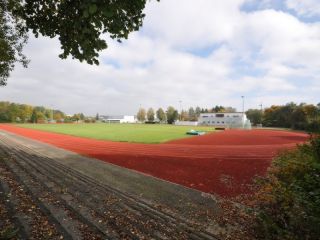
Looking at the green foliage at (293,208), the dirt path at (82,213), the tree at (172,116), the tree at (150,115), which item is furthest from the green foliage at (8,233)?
the tree at (150,115)

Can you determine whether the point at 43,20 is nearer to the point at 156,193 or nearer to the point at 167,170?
the point at 156,193

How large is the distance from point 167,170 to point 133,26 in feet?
36.2

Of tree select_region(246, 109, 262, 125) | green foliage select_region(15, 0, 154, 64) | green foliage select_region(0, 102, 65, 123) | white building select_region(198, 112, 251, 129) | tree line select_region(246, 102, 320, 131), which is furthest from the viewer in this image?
tree select_region(246, 109, 262, 125)

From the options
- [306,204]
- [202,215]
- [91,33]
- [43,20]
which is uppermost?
[43,20]

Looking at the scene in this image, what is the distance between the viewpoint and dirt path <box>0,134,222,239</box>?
6.98 metres

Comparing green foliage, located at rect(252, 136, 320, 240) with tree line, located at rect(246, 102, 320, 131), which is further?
tree line, located at rect(246, 102, 320, 131)

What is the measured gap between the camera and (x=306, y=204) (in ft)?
21.6

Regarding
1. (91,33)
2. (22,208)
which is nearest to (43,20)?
(91,33)

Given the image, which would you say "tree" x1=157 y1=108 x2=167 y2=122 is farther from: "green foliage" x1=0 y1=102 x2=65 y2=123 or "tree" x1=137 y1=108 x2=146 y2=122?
"green foliage" x1=0 y1=102 x2=65 y2=123

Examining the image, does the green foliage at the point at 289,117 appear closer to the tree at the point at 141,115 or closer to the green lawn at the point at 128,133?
the green lawn at the point at 128,133

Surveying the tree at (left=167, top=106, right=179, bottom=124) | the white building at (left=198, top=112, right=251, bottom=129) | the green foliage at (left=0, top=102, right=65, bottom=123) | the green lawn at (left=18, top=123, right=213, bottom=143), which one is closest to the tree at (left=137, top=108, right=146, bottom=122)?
the tree at (left=167, top=106, right=179, bottom=124)

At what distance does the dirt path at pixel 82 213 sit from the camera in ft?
22.9

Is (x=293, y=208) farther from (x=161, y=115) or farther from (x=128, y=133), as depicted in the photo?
(x=161, y=115)

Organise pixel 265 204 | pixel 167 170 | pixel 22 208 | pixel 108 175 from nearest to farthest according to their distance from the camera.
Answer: pixel 22 208
pixel 265 204
pixel 108 175
pixel 167 170
